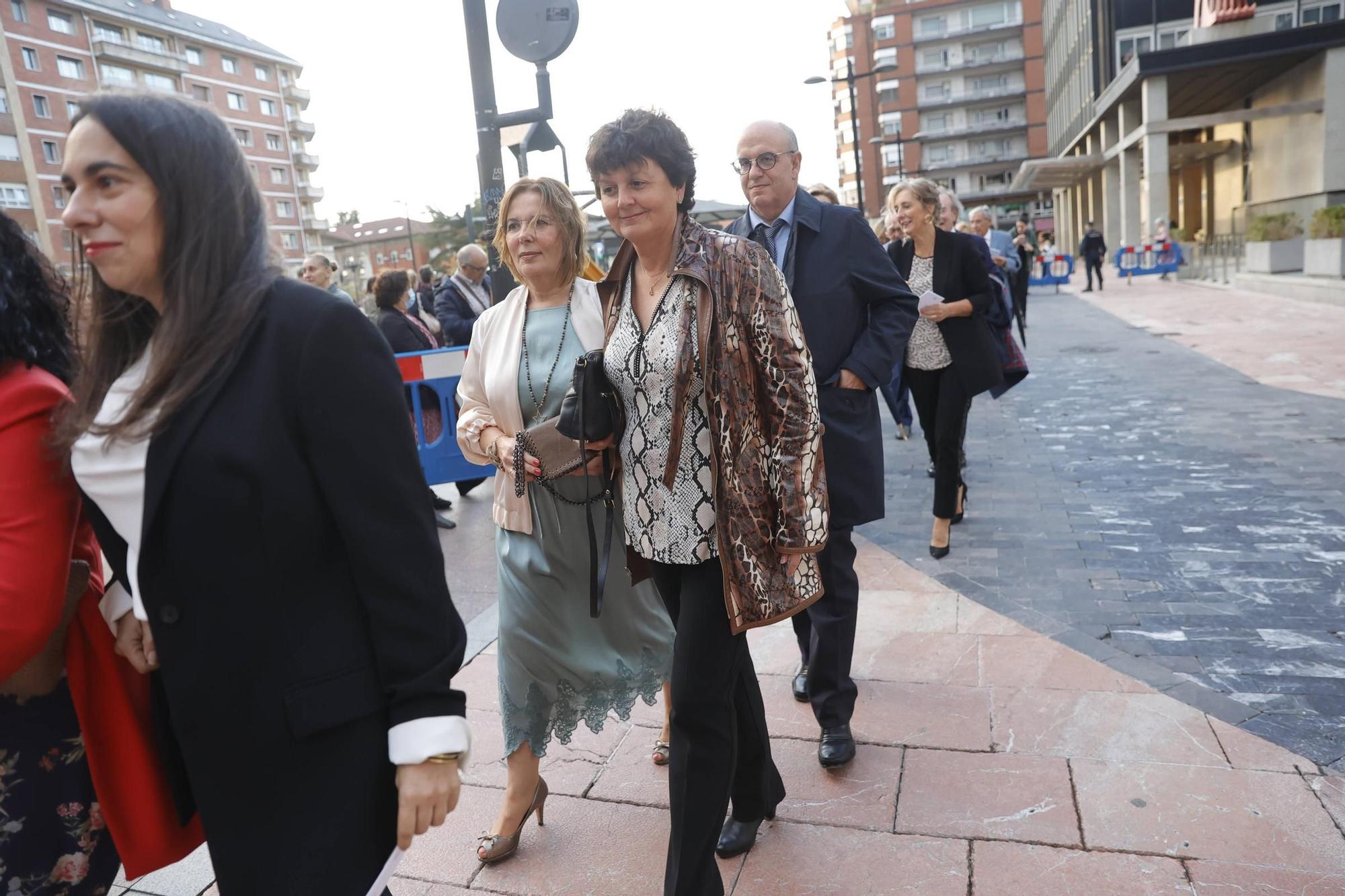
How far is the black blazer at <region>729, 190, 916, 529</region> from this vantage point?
331 cm

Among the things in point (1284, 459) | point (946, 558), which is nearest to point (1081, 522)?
point (946, 558)

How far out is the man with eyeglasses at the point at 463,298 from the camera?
857 cm

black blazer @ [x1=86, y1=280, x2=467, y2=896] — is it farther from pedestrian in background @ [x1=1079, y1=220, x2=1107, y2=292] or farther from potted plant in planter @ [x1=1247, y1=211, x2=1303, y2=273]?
pedestrian in background @ [x1=1079, y1=220, x2=1107, y2=292]

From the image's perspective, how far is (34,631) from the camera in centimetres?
144

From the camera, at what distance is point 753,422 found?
2.35 meters

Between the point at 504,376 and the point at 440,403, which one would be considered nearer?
the point at 504,376

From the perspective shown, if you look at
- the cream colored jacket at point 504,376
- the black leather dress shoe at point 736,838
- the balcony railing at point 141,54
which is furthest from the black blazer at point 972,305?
the balcony railing at point 141,54

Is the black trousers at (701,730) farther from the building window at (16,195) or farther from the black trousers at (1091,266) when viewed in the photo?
the building window at (16,195)

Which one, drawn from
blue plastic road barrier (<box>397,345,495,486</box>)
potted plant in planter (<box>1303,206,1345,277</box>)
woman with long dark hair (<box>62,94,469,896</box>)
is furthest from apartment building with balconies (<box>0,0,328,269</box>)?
woman with long dark hair (<box>62,94,469,896</box>)

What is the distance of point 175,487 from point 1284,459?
7649 mm

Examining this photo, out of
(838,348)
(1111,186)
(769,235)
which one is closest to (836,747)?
(838,348)

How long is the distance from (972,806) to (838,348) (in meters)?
1.58

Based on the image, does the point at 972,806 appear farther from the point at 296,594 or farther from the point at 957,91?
the point at 957,91

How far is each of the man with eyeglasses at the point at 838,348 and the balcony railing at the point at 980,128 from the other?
92534mm
